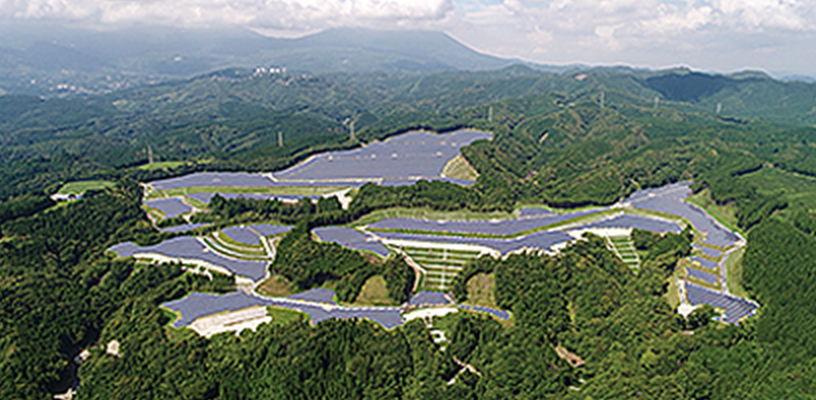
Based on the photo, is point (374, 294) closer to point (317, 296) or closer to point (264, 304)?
point (317, 296)

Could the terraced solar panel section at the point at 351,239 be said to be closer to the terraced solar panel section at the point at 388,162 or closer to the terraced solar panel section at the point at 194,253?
the terraced solar panel section at the point at 194,253

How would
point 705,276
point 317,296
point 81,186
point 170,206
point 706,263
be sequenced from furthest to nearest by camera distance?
point 81,186, point 170,206, point 706,263, point 705,276, point 317,296

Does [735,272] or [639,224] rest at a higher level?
[735,272]

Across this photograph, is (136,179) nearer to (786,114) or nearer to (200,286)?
(200,286)

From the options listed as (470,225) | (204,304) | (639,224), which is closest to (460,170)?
(470,225)

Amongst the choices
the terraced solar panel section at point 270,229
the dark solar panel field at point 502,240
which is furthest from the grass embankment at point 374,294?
the terraced solar panel section at point 270,229

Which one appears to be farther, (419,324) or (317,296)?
(317,296)
